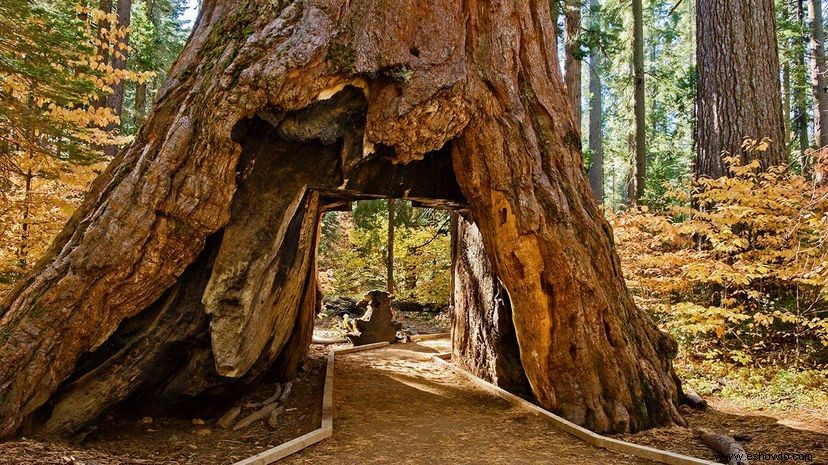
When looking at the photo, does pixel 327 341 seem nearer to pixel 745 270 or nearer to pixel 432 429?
pixel 432 429

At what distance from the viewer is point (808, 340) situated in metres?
7.20

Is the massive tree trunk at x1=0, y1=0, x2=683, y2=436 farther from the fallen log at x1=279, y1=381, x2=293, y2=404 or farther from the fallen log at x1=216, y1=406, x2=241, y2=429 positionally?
the fallen log at x1=279, y1=381, x2=293, y2=404

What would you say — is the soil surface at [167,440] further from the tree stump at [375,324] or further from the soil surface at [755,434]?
the tree stump at [375,324]

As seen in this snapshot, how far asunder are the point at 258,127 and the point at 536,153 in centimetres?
305

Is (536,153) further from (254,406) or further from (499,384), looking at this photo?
(254,406)

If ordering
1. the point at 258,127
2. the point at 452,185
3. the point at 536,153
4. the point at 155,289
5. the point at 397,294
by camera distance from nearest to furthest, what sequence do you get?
the point at 155,289 → the point at 258,127 → the point at 536,153 → the point at 452,185 → the point at 397,294

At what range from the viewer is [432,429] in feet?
18.6

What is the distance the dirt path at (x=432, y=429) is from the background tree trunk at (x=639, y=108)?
384 inches

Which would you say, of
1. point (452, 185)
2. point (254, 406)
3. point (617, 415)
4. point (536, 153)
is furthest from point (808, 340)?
point (254, 406)

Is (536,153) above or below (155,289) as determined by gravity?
above

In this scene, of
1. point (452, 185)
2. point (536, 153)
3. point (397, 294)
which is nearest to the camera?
point (536, 153)

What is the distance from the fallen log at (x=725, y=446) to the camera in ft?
13.9

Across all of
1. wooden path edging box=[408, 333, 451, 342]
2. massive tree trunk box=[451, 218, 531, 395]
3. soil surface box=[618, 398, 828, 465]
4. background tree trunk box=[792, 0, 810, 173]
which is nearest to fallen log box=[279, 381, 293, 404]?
massive tree trunk box=[451, 218, 531, 395]

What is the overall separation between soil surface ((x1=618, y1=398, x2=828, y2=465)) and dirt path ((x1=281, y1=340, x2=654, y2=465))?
2.12ft
